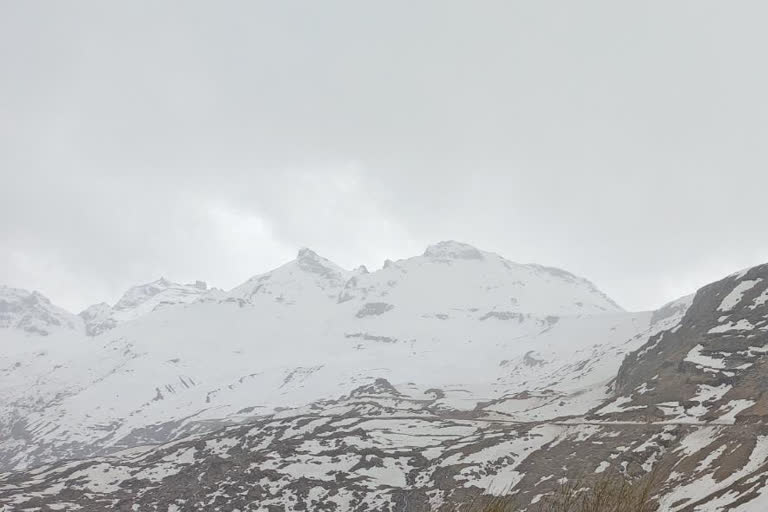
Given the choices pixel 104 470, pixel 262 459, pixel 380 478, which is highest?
pixel 104 470

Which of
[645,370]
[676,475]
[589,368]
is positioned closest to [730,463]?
[676,475]

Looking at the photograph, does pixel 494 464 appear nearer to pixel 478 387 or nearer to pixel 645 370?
pixel 645 370

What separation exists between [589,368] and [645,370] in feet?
199

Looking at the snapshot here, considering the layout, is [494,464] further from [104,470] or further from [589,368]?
[589,368]

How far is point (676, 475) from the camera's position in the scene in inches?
1702

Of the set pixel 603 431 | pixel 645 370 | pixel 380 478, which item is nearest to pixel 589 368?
pixel 645 370

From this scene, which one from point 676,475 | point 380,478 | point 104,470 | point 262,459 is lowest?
point 676,475

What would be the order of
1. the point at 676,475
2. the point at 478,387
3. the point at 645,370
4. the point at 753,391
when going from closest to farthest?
the point at 676,475 < the point at 753,391 < the point at 645,370 < the point at 478,387

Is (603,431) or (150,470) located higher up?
(150,470)

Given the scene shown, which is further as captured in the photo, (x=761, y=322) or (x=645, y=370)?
(x=645, y=370)

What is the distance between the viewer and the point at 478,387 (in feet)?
561

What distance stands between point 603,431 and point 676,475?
2087cm

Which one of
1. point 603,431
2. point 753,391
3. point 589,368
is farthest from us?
point 589,368

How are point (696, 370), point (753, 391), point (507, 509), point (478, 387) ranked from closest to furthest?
point (507, 509), point (753, 391), point (696, 370), point (478, 387)
